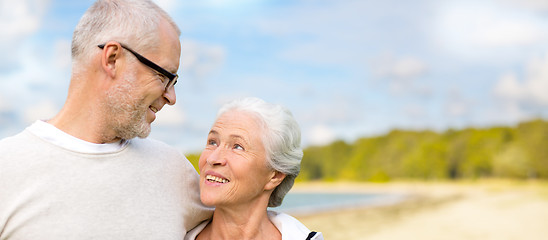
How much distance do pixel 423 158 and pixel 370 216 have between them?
5013 cm

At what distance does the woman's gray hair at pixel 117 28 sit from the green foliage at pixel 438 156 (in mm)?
60843

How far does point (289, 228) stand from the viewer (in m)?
2.98

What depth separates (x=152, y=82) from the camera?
253cm

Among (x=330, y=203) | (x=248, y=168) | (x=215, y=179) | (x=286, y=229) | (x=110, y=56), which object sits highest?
(x=110, y=56)

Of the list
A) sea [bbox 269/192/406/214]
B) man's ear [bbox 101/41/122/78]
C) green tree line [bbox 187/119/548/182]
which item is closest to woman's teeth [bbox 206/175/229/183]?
man's ear [bbox 101/41/122/78]

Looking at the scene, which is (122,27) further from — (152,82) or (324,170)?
(324,170)

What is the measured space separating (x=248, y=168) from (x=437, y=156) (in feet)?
233

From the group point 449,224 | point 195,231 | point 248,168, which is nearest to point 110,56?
point 248,168

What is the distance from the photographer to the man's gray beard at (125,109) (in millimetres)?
2469

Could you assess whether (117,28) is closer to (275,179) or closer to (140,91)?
(140,91)

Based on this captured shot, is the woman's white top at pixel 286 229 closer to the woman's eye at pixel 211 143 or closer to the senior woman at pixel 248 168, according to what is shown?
the senior woman at pixel 248 168

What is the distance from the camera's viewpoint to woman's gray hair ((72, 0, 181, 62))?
2498 mm

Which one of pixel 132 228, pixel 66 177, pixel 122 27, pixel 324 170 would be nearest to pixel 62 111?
pixel 66 177

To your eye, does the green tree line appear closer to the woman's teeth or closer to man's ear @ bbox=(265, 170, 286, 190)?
man's ear @ bbox=(265, 170, 286, 190)
